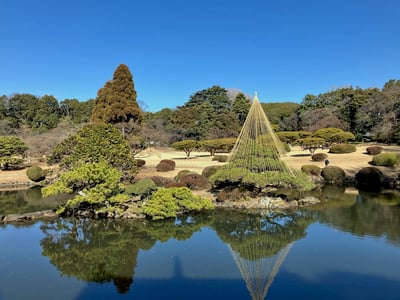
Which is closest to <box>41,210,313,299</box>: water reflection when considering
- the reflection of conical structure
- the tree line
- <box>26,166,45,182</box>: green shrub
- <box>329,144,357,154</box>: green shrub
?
the reflection of conical structure

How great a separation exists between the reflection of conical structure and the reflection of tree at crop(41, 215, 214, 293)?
8.58 ft

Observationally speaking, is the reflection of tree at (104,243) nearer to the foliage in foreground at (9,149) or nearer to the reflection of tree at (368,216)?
the reflection of tree at (368,216)

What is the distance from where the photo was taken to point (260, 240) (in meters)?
10.7

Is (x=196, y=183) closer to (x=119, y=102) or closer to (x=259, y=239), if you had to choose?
(x=259, y=239)

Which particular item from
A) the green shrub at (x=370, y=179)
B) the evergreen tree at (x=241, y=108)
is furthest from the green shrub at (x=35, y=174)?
the evergreen tree at (x=241, y=108)

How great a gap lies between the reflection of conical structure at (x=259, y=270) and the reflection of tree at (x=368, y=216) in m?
3.35

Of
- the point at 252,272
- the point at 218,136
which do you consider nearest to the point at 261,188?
the point at 252,272

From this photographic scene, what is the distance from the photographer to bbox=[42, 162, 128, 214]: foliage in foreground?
39.3ft

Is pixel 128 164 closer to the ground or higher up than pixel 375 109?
closer to the ground

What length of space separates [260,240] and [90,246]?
536cm

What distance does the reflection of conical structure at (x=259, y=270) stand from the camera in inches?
272

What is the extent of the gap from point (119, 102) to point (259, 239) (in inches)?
755

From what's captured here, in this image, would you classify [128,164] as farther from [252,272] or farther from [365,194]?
[365,194]

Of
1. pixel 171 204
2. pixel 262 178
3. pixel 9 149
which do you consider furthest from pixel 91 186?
pixel 9 149
